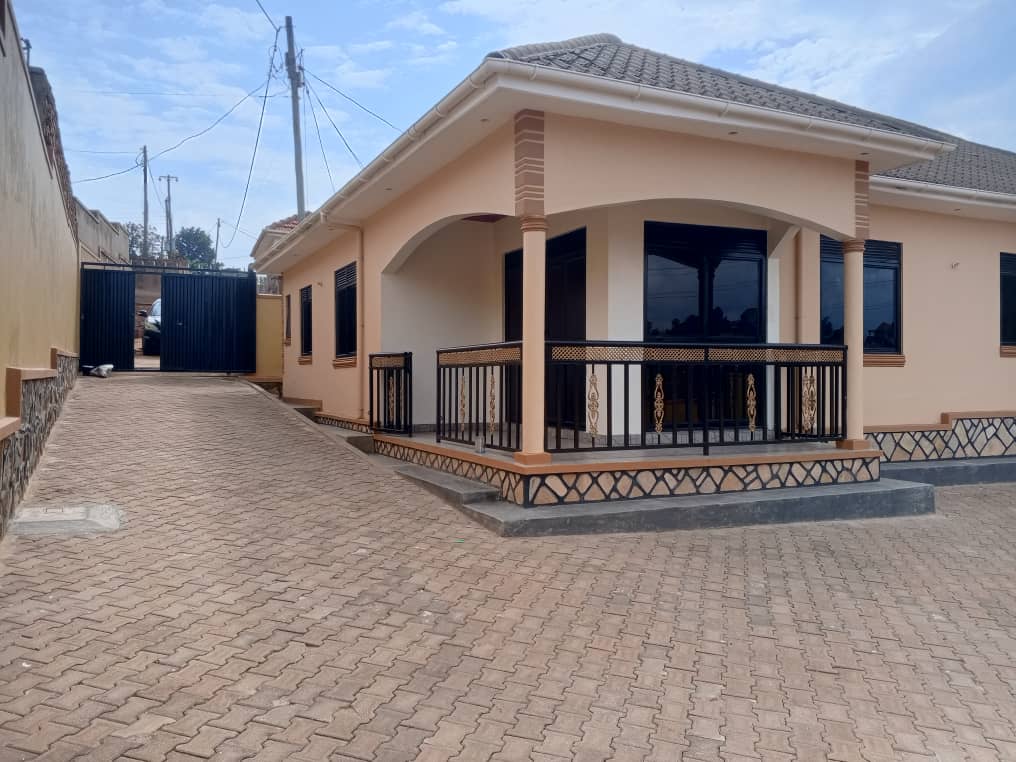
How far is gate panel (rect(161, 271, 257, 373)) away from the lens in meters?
15.8

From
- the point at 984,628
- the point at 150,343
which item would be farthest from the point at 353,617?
the point at 150,343

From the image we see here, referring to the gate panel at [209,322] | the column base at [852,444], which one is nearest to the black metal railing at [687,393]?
the column base at [852,444]

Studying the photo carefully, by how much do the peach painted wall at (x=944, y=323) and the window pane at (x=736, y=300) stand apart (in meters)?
1.87

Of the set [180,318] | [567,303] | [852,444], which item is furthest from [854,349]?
[180,318]

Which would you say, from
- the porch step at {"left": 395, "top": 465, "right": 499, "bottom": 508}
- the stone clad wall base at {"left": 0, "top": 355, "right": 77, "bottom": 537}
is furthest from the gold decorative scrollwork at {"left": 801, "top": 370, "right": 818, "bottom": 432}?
the stone clad wall base at {"left": 0, "top": 355, "right": 77, "bottom": 537}

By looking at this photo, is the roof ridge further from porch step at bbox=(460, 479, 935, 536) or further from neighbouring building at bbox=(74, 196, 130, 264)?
neighbouring building at bbox=(74, 196, 130, 264)

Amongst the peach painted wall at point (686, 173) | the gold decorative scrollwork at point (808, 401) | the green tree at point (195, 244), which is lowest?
the gold decorative scrollwork at point (808, 401)

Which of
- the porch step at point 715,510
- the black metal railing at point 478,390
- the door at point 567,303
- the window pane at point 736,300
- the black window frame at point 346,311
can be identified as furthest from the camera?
the black window frame at point 346,311

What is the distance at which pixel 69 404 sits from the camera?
9.58m

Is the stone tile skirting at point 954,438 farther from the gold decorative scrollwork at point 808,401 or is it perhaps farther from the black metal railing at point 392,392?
the black metal railing at point 392,392

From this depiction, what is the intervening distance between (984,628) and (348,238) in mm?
8828

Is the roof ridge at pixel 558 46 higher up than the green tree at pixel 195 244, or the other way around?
the green tree at pixel 195 244

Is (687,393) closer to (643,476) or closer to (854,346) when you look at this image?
(643,476)

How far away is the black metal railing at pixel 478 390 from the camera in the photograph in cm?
641
